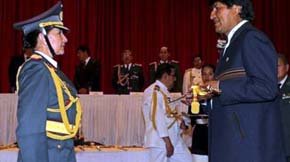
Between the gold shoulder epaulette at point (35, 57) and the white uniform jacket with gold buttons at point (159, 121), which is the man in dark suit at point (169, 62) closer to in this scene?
the white uniform jacket with gold buttons at point (159, 121)

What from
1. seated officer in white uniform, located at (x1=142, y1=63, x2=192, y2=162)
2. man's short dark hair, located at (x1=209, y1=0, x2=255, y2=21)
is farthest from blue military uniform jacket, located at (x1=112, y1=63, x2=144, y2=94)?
man's short dark hair, located at (x1=209, y1=0, x2=255, y2=21)

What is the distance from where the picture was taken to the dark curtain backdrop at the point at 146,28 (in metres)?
14.8

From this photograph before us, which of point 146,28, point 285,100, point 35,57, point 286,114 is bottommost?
point 286,114

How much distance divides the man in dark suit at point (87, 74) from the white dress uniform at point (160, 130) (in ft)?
15.7

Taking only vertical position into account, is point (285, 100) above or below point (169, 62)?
below

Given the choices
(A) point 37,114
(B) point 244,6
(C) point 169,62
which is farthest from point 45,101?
(C) point 169,62

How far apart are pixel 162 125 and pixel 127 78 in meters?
5.19

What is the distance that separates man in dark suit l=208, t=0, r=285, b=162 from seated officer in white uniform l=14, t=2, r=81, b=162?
781mm

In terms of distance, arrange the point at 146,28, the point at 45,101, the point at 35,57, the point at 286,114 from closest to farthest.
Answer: the point at 45,101 → the point at 35,57 → the point at 286,114 → the point at 146,28

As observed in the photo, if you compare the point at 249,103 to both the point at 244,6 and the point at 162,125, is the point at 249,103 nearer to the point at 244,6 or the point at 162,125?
the point at 244,6

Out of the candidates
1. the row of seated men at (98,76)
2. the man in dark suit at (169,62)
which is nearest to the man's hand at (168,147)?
the row of seated men at (98,76)

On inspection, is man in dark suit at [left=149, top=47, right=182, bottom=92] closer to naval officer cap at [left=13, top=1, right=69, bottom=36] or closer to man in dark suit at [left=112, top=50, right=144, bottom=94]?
man in dark suit at [left=112, top=50, right=144, bottom=94]

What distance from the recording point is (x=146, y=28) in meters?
15.0

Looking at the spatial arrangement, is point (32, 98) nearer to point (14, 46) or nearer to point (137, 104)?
point (137, 104)
